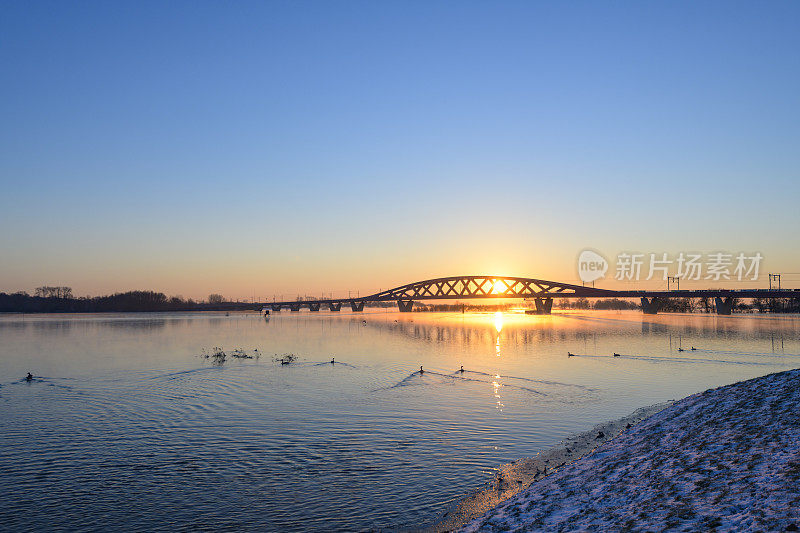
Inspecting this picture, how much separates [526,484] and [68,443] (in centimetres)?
1559

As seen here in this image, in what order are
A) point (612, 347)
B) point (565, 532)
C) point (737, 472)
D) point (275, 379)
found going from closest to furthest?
point (565, 532)
point (737, 472)
point (275, 379)
point (612, 347)

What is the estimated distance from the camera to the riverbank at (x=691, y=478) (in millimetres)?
8430

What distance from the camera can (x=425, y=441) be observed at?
1888 cm

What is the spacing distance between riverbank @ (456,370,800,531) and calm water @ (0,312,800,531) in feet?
9.74

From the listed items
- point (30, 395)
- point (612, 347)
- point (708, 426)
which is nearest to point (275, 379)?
point (30, 395)

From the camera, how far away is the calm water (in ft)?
42.4

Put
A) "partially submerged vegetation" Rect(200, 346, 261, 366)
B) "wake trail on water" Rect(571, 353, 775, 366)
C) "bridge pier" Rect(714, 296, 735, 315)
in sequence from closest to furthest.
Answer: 1. "wake trail on water" Rect(571, 353, 775, 366)
2. "partially submerged vegetation" Rect(200, 346, 261, 366)
3. "bridge pier" Rect(714, 296, 735, 315)

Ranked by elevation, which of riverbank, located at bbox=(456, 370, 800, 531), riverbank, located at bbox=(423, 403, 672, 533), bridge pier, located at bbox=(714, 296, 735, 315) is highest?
riverbank, located at bbox=(456, 370, 800, 531)

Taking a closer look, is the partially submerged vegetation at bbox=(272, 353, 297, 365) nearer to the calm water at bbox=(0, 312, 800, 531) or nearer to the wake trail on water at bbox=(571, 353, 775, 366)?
the calm water at bbox=(0, 312, 800, 531)

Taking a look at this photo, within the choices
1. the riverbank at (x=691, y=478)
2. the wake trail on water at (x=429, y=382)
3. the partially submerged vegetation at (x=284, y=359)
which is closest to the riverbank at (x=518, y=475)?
the riverbank at (x=691, y=478)

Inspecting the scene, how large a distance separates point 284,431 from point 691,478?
14.4m

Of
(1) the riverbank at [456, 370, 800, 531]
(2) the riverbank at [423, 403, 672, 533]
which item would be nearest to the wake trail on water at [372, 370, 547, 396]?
(2) the riverbank at [423, 403, 672, 533]

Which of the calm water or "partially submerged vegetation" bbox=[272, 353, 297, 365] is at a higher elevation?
the calm water

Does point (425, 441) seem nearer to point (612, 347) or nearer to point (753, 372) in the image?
point (753, 372)
